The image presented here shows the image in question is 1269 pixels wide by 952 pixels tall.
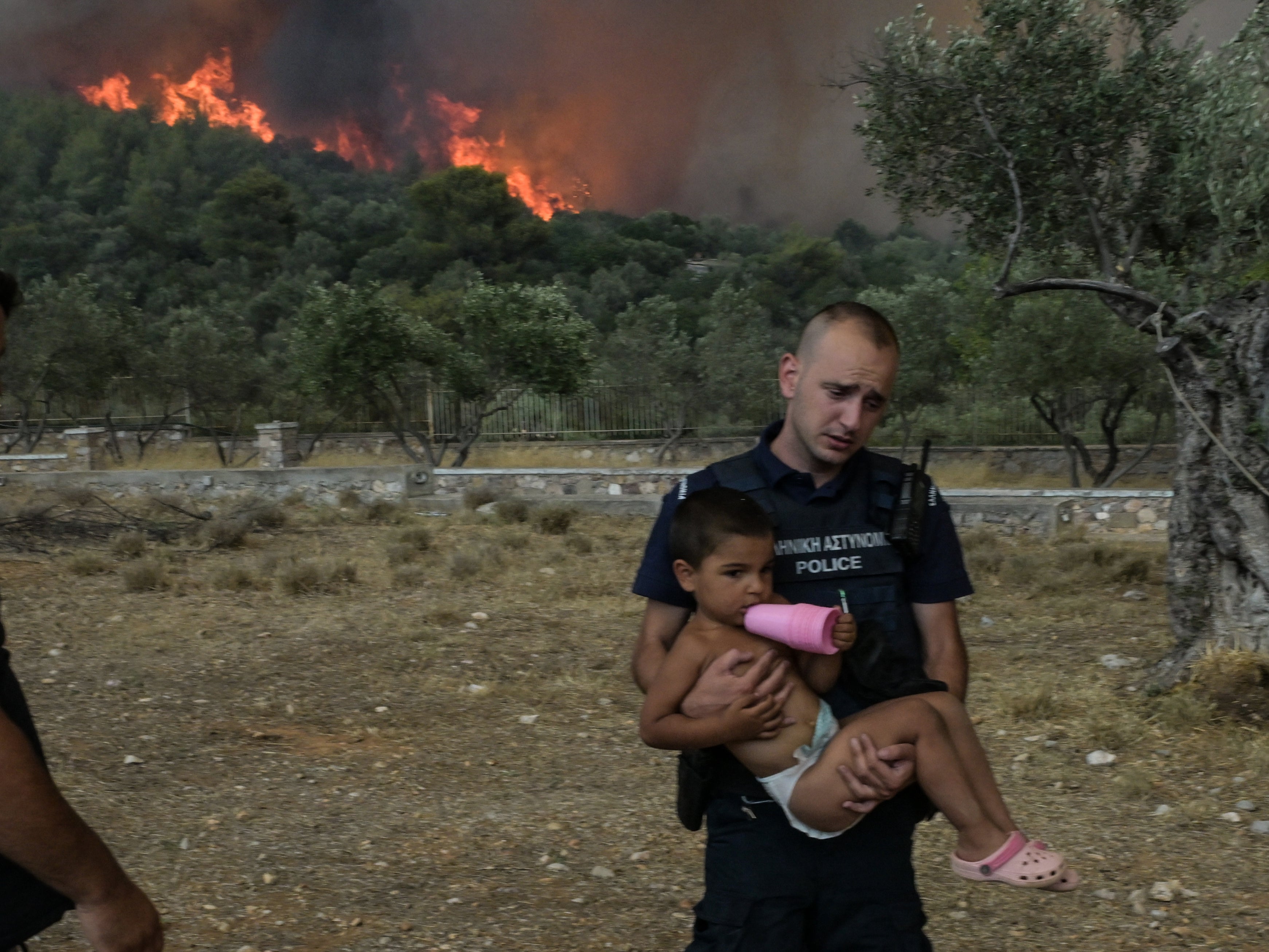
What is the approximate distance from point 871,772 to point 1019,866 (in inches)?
17.0

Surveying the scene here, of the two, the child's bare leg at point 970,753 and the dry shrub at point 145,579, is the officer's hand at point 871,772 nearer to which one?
the child's bare leg at point 970,753

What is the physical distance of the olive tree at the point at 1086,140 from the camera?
9.22 m

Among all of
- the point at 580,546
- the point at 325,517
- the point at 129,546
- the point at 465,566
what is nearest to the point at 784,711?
the point at 465,566

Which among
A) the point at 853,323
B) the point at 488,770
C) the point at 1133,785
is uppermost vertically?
the point at 853,323

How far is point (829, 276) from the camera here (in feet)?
195

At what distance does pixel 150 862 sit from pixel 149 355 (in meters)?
26.7

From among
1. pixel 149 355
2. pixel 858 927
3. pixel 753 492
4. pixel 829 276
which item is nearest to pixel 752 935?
pixel 858 927

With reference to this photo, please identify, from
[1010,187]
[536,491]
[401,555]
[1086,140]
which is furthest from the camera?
[536,491]

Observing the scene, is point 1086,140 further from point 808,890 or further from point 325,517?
point 325,517

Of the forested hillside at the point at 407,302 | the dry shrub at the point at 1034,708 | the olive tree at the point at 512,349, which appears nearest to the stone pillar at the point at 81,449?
the forested hillside at the point at 407,302

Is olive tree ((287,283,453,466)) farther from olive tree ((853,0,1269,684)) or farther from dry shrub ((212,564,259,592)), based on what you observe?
olive tree ((853,0,1269,684))

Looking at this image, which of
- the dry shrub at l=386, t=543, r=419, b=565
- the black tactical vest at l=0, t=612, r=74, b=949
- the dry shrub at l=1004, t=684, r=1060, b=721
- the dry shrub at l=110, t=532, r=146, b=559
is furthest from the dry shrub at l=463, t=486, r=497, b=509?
the black tactical vest at l=0, t=612, r=74, b=949

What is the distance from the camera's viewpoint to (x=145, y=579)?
11594 mm

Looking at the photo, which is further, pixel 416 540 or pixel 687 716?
pixel 416 540
